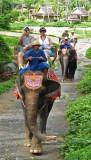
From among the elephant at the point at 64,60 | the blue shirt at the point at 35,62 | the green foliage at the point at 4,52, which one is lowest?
the green foliage at the point at 4,52

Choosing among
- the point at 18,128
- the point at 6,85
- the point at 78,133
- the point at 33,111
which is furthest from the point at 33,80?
the point at 6,85

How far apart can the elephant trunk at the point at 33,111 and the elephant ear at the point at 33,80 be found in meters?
A: 0.10

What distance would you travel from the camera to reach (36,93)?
8.87 m

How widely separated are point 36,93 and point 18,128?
195 centimetres

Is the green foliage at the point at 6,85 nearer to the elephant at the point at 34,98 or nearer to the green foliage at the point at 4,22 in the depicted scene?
the elephant at the point at 34,98

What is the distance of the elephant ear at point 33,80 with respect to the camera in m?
8.84

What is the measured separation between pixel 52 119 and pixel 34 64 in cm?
264

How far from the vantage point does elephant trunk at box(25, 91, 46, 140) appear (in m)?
8.81

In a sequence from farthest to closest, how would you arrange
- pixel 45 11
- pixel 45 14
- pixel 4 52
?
pixel 45 11, pixel 45 14, pixel 4 52

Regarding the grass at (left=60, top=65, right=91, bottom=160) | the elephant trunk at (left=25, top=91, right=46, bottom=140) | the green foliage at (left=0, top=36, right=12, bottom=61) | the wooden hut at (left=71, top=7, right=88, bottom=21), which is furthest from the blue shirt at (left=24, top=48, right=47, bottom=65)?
the wooden hut at (left=71, top=7, right=88, bottom=21)

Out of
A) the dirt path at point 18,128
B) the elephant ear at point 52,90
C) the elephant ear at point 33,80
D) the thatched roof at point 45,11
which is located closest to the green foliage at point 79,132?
the dirt path at point 18,128

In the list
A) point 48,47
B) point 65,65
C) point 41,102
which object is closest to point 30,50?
point 41,102

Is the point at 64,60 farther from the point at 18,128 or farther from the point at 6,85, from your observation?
the point at 18,128

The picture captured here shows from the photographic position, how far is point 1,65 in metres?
18.8
